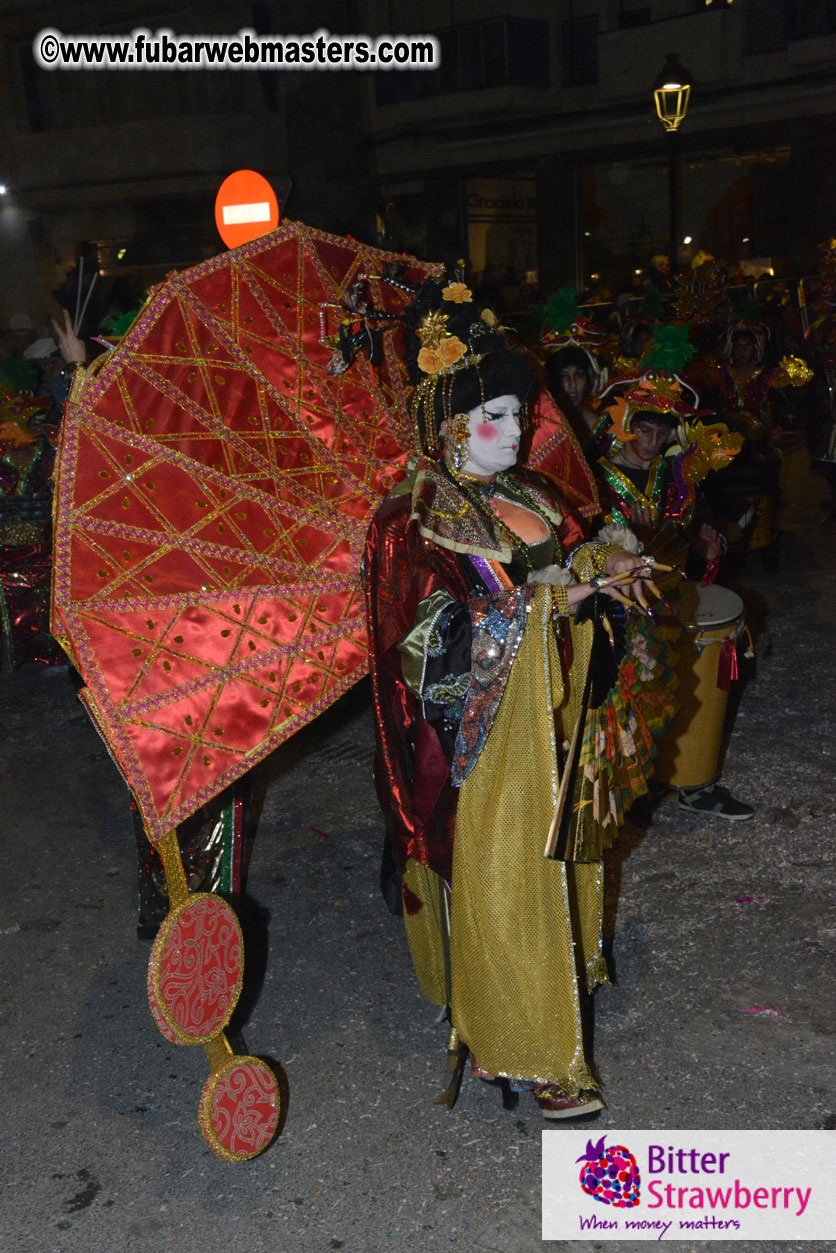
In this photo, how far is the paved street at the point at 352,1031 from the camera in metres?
2.73

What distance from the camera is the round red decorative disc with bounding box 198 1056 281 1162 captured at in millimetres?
2695

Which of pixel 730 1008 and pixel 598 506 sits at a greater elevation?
pixel 598 506

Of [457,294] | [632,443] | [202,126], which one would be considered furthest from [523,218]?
[457,294]

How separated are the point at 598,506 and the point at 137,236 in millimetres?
20066

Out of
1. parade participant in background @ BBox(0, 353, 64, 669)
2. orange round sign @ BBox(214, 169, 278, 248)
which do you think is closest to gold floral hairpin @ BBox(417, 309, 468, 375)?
parade participant in background @ BBox(0, 353, 64, 669)

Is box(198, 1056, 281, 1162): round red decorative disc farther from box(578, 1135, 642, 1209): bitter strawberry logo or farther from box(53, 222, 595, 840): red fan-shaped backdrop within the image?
box(578, 1135, 642, 1209): bitter strawberry logo

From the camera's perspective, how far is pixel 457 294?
9.06ft

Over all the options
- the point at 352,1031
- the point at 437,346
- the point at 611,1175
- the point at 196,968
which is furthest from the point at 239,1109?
the point at 437,346

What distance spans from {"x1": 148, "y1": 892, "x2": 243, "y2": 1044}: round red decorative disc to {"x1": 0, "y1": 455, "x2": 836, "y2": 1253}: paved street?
1.47 ft

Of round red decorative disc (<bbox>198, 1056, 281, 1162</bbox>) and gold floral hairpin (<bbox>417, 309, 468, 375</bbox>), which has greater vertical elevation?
gold floral hairpin (<bbox>417, 309, 468, 375</bbox>)

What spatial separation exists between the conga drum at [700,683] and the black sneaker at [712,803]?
5cm

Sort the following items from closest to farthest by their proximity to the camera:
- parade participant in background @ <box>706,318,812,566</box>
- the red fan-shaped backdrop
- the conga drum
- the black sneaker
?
the red fan-shaped backdrop < the conga drum < the black sneaker < parade participant in background @ <box>706,318,812,566</box>

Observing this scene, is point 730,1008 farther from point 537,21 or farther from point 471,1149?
point 537,21

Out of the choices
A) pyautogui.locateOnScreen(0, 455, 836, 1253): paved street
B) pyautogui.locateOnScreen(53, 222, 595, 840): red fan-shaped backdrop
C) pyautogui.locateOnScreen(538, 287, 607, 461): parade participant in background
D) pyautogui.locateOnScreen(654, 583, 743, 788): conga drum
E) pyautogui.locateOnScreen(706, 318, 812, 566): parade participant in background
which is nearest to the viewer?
pyautogui.locateOnScreen(53, 222, 595, 840): red fan-shaped backdrop
